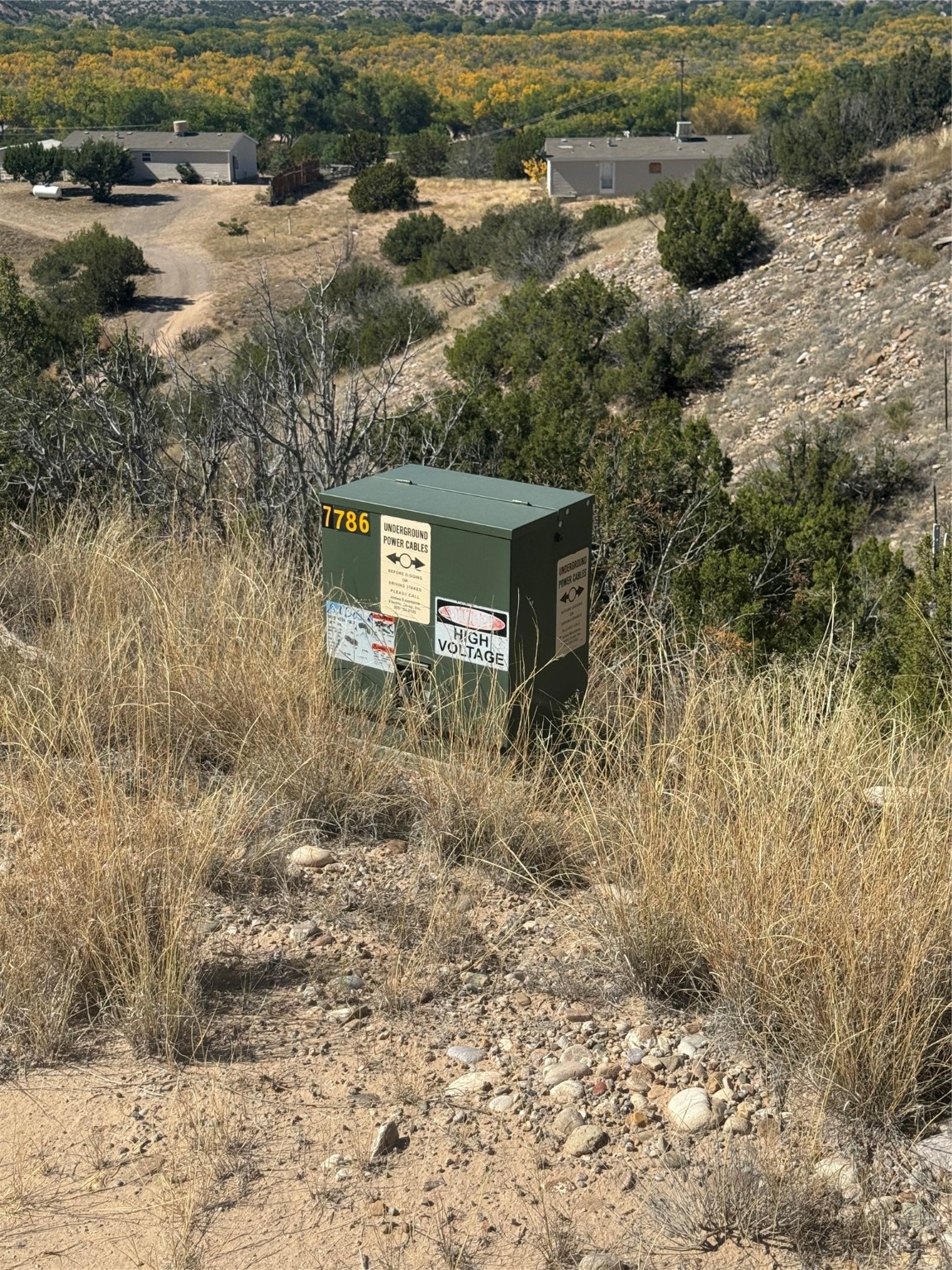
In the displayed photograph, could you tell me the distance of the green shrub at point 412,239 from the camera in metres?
43.7

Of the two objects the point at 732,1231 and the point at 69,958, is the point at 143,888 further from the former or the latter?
the point at 732,1231

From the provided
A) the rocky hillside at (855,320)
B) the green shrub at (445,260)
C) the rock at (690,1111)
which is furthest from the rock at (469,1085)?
the green shrub at (445,260)

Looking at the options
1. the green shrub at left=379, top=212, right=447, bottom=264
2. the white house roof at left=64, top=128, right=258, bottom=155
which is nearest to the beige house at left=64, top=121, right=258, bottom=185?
the white house roof at left=64, top=128, right=258, bottom=155

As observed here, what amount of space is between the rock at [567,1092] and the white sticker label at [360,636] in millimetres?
1771

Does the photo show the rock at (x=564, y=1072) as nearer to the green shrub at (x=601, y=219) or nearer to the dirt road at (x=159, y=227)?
the green shrub at (x=601, y=219)

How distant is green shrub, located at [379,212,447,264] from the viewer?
43.7 metres

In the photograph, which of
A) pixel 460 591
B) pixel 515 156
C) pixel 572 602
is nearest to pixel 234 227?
pixel 515 156

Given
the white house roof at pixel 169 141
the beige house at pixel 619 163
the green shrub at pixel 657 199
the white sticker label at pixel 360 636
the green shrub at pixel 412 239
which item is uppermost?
the white house roof at pixel 169 141

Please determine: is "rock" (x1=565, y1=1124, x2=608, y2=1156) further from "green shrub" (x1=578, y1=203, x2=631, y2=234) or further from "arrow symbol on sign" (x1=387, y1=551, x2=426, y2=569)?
"green shrub" (x1=578, y1=203, x2=631, y2=234)

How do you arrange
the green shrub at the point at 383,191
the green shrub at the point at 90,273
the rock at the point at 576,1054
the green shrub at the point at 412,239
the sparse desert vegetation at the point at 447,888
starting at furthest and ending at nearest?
the green shrub at the point at 383,191, the green shrub at the point at 412,239, the green shrub at the point at 90,273, the rock at the point at 576,1054, the sparse desert vegetation at the point at 447,888

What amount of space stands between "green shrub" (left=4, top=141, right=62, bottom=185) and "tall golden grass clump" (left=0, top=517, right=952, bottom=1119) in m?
61.5

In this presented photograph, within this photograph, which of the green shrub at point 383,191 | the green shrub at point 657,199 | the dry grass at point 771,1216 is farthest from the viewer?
the green shrub at point 383,191

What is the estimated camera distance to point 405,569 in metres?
4.15

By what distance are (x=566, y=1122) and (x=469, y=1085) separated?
23 centimetres
